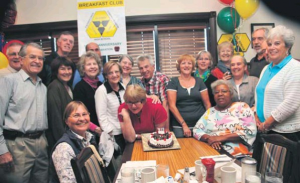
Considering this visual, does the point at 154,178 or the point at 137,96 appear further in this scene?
the point at 137,96

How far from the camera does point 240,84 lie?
2.46 meters

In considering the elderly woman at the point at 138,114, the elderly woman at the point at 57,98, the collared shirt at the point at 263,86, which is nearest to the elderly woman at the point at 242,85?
the collared shirt at the point at 263,86

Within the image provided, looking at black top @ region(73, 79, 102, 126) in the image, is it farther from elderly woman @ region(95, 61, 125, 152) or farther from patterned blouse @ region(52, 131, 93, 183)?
patterned blouse @ region(52, 131, 93, 183)

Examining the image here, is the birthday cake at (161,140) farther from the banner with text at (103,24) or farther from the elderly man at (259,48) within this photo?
the banner with text at (103,24)

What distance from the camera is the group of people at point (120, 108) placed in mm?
1840

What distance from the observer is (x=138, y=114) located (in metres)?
2.12

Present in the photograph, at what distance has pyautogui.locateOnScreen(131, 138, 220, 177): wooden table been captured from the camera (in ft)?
4.92

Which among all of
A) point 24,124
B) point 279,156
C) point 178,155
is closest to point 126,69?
point 24,124

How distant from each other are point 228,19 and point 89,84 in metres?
2.34

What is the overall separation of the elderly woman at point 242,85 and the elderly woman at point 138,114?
913 mm

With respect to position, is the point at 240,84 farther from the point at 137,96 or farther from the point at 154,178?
the point at 154,178

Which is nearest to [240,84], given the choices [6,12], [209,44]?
[209,44]

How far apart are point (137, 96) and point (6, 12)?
209 cm

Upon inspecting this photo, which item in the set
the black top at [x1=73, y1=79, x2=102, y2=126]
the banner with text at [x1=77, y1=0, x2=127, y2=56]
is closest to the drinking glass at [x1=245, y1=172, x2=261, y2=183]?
the black top at [x1=73, y1=79, x2=102, y2=126]
